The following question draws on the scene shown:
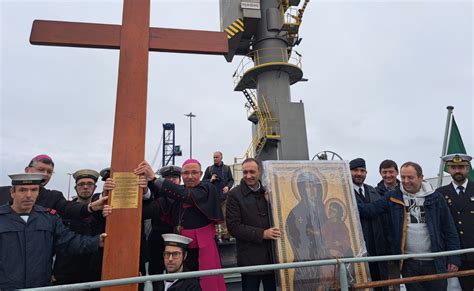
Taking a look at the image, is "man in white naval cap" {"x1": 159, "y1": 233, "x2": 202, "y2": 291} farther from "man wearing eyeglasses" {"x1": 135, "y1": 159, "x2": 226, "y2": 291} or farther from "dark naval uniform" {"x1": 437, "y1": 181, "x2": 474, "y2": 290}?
"dark naval uniform" {"x1": 437, "y1": 181, "x2": 474, "y2": 290}

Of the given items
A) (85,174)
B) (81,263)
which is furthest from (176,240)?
(85,174)

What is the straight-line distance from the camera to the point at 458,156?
404 cm

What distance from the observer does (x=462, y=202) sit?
394 cm

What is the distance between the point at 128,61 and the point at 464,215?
14.3ft

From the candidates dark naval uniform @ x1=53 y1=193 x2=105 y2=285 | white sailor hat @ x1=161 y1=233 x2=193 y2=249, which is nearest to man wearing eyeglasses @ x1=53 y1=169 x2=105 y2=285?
dark naval uniform @ x1=53 y1=193 x2=105 y2=285

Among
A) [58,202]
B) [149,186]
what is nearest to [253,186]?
[149,186]

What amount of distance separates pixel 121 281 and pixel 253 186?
5.55 feet

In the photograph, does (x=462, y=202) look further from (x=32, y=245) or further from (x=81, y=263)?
(x=32, y=245)

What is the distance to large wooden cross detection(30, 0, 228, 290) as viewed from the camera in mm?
2652

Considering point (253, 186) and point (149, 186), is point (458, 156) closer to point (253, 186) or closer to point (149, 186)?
point (253, 186)

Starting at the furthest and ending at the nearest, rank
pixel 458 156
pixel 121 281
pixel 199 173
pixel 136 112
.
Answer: pixel 458 156
pixel 199 173
pixel 136 112
pixel 121 281

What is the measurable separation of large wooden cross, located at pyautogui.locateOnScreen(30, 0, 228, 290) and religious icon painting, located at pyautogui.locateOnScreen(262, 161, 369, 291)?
1.33 metres

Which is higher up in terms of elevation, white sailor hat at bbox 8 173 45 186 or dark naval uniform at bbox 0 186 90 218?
white sailor hat at bbox 8 173 45 186

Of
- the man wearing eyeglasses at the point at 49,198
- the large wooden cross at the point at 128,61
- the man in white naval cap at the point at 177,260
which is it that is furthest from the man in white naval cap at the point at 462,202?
the man wearing eyeglasses at the point at 49,198
